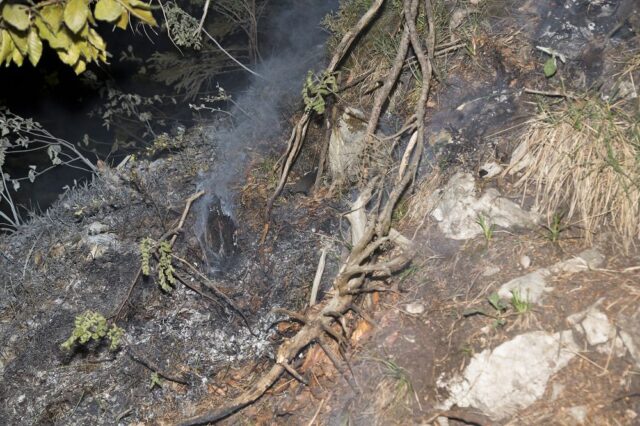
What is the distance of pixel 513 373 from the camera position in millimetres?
2795

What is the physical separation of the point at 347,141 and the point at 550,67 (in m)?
1.75

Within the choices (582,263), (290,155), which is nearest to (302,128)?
(290,155)

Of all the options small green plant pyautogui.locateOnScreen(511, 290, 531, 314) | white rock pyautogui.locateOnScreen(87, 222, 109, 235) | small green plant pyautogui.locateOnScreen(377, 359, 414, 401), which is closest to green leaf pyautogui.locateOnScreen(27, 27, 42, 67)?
small green plant pyautogui.locateOnScreen(377, 359, 414, 401)

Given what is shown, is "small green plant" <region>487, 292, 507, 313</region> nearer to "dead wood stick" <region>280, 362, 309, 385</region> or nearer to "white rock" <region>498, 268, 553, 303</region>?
"white rock" <region>498, 268, 553, 303</region>

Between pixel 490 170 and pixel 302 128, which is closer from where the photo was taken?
pixel 490 170

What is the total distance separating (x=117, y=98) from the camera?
23.7 ft

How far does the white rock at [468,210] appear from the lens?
11.4ft

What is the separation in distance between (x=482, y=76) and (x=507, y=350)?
2.32 meters

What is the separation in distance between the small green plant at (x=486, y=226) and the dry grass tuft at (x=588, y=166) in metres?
0.33

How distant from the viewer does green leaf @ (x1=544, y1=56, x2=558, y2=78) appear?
378cm

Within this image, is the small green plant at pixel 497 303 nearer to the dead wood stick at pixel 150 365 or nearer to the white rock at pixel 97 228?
the dead wood stick at pixel 150 365

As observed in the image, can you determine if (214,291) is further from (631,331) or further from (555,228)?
(631,331)

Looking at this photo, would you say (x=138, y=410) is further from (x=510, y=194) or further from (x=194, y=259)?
(x=510, y=194)

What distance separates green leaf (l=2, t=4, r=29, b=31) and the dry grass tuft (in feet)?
9.75
